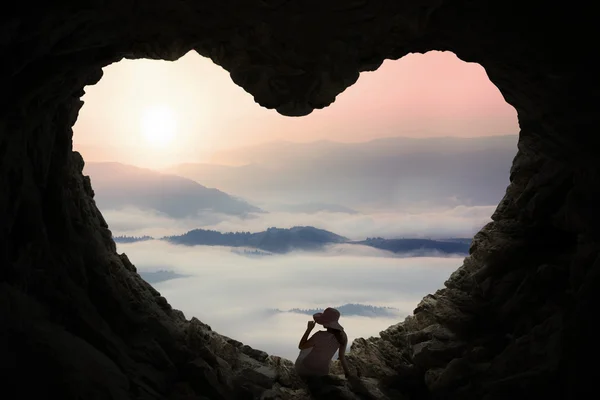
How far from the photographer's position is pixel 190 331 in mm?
3887

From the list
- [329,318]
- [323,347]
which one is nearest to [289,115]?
[329,318]

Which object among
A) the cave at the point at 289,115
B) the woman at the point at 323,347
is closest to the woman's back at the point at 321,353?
the woman at the point at 323,347

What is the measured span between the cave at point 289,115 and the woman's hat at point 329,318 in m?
0.43

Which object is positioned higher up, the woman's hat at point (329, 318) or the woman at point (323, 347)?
the woman's hat at point (329, 318)

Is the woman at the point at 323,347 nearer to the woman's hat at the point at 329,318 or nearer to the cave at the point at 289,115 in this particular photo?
the woman's hat at the point at 329,318

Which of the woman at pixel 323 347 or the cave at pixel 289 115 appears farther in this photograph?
the woman at pixel 323 347

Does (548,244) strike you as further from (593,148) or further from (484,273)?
(593,148)

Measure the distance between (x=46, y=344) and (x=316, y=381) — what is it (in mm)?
1956

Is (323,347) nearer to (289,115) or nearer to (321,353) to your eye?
(321,353)

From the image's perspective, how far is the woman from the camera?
3863 millimetres

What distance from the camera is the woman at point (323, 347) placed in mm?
3863

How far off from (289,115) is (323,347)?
184cm

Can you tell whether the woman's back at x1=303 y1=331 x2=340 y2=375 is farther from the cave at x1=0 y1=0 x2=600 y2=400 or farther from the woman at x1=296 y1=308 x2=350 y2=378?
the cave at x1=0 y1=0 x2=600 y2=400

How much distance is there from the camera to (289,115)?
3.32m
